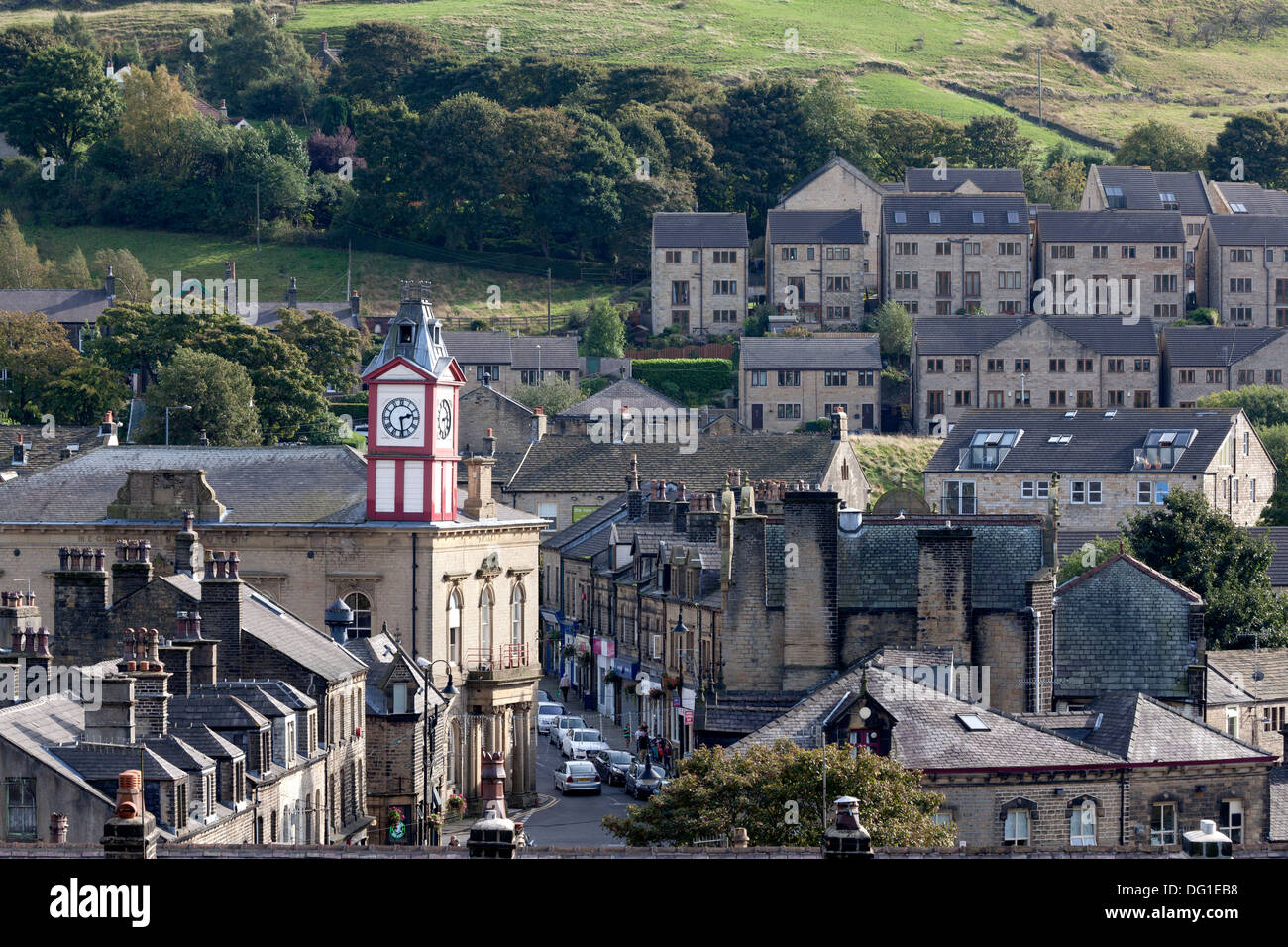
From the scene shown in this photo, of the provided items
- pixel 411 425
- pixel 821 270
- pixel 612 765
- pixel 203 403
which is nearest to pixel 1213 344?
pixel 821 270

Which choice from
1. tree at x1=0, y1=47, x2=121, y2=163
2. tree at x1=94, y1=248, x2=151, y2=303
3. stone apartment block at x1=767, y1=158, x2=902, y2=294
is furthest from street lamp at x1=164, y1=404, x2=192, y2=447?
tree at x1=0, y1=47, x2=121, y2=163

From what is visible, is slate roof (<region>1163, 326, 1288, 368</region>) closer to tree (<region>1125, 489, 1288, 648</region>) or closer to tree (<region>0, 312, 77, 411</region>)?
tree (<region>1125, 489, 1288, 648</region>)

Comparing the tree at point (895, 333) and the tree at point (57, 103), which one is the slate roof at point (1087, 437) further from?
the tree at point (57, 103)

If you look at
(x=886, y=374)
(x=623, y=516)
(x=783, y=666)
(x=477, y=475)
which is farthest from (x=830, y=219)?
(x=783, y=666)

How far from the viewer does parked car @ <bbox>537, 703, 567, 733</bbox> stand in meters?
81.1

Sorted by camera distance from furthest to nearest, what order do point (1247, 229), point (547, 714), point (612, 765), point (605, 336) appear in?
point (1247, 229)
point (605, 336)
point (547, 714)
point (612, 765)

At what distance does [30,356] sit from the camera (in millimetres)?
128500

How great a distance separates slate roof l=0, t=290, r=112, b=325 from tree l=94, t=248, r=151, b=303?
1447 mm

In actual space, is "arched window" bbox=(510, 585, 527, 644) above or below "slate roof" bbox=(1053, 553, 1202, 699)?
below

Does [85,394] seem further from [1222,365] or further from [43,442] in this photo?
[1222,365]

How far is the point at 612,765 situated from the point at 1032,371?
74476 millimetres

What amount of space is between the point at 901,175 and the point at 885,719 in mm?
134862

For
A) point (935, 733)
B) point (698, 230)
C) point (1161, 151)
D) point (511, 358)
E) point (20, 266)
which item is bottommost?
point (511, 358)
